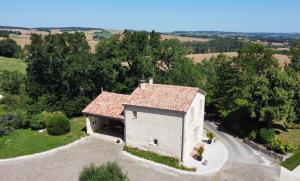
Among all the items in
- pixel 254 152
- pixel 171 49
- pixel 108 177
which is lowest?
pixel 254 152

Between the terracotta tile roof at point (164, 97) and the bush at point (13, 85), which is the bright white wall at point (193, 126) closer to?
the terracotta tile roof at point (164, 97)

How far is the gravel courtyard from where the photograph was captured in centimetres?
2781

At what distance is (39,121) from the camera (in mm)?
40531

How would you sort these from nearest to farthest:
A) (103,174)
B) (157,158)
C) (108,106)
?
1. (103,174)
2. (157,158)
3. (108,106)

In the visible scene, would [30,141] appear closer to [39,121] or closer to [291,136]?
[39,121]

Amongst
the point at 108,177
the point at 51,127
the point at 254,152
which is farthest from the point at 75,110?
the point at 108,177

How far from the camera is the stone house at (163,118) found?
30047 millimetres

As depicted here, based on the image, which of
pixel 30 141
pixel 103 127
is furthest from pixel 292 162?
pixel 30 141

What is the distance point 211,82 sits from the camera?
47.4m

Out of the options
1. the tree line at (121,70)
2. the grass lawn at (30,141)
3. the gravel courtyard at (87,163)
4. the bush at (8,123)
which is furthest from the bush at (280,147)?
the bush at (8,123)

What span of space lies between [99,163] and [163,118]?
7.80 metres

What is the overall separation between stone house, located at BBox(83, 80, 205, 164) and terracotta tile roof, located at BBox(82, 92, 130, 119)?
125mm

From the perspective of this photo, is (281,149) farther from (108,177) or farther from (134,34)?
(134,34)

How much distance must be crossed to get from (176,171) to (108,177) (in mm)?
12007
